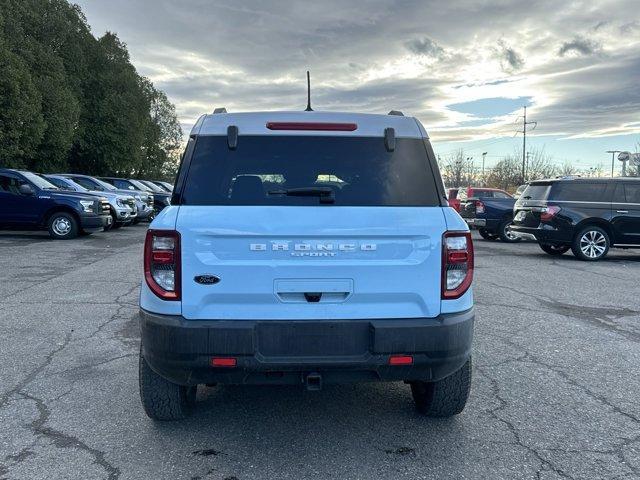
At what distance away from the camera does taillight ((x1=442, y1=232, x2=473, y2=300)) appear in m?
3.20

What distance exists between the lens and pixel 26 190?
590 inches

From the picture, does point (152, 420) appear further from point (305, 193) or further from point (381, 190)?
point (381, 190)

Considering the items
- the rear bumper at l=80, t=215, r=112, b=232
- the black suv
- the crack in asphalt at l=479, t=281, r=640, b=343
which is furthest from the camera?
the rear bumper at l=80, t=215, r=112, b=232

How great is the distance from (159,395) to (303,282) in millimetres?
1265

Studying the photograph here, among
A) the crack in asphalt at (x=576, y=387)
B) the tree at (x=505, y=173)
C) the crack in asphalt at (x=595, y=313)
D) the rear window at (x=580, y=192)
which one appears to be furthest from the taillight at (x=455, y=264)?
the tree at (x=505, y=173)

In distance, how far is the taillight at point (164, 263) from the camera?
121 inches

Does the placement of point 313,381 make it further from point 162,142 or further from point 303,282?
point 162,142

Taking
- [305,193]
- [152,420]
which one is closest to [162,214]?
[305,193]

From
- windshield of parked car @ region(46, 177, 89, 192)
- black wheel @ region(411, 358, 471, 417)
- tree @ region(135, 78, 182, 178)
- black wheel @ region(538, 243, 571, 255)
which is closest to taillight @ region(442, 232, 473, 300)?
black wheel @ region(411, 358, 471, 417)

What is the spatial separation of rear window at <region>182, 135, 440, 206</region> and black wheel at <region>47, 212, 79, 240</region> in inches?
536

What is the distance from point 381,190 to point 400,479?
5.22ft

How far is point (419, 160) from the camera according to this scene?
3441mm

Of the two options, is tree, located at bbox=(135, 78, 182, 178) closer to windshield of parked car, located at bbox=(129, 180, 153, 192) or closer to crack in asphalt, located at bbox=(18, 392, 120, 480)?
windshield of parked car, located at bbox=(129, 180, 153, 192)

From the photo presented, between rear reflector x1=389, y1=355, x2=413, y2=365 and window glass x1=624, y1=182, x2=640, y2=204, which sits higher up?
window glass x1=624, y1=182, x2=640, y2=204
